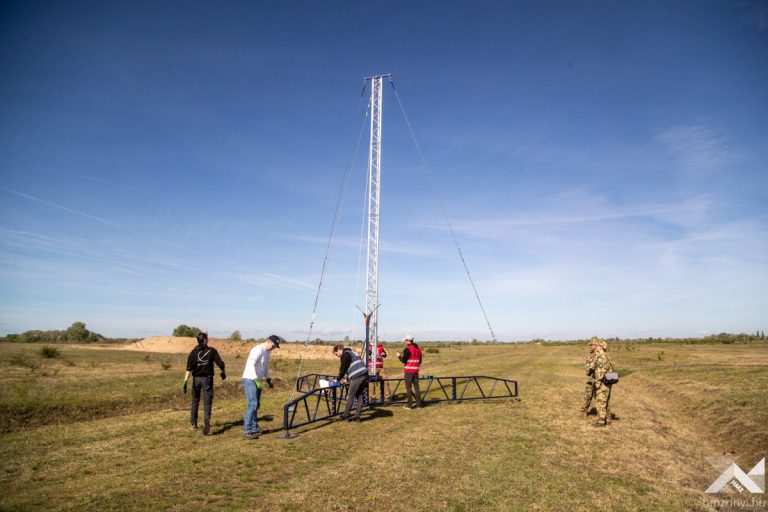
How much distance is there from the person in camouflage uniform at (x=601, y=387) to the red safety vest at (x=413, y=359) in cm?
562

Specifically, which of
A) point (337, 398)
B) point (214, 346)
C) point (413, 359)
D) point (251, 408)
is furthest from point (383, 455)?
point (214, 346)

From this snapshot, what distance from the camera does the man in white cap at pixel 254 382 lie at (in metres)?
11.5

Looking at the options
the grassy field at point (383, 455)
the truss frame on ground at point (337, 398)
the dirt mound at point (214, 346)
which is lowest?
the grassy field at point (383, 455)

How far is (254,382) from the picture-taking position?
1163 centimetres

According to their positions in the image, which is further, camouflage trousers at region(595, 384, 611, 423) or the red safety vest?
the red safety vest

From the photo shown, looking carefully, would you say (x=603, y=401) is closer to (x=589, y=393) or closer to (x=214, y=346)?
(x=589, y=393)

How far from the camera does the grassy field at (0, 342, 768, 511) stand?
290 inches

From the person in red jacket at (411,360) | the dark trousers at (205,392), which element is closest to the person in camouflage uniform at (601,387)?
the person in red jacket at (411,360)

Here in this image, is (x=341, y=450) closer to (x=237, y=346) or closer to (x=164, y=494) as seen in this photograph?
(x=164, y=494)

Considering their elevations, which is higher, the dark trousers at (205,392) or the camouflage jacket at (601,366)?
the camouflage jacket at (601,366)

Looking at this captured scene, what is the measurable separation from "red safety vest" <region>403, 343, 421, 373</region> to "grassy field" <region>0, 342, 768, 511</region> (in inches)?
60.5

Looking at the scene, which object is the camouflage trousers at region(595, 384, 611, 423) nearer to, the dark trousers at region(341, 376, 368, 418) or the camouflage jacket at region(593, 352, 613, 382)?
the camouflage jacket at region(593, 352, 613, 382)

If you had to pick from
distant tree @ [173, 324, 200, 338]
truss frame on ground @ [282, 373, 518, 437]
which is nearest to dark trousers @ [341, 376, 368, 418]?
truss frame on ground @ [282, 373, 518, 437]

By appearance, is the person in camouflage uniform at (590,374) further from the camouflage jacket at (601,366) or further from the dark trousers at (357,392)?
the dark trousers at (357,392)
